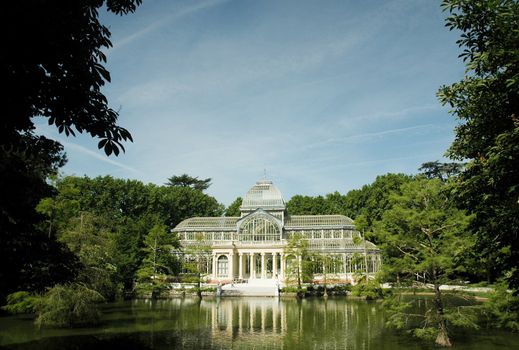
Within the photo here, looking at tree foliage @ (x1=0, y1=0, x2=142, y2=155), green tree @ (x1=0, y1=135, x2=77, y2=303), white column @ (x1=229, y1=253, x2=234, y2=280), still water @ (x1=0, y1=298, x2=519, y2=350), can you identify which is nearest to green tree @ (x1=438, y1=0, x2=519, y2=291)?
tree foliage @ (x1=0, y1=0, x2=142, y2=155)

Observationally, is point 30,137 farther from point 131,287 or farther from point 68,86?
point 131,287

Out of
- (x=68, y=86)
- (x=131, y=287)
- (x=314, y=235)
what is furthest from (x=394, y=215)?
(x=314, y=235)

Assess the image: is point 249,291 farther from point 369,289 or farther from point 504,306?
point 504,306

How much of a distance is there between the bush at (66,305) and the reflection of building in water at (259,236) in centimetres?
2774

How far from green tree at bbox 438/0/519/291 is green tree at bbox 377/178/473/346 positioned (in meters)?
6.96

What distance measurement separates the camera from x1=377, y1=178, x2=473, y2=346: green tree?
15.5m

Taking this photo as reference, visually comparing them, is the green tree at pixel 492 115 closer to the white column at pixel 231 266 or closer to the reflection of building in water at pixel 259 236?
the reflection of building in water at pixel 259 236

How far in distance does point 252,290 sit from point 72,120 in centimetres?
3684

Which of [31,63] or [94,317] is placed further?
[94,317]

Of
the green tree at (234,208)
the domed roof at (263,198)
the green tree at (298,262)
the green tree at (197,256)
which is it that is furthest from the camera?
the green tree at (234,208)

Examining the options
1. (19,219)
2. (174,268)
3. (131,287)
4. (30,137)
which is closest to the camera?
(30,137)

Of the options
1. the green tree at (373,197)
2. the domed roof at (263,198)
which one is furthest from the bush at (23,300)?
the green tree at (373,197)

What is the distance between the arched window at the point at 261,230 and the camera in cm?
5188

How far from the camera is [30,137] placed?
616 cm
